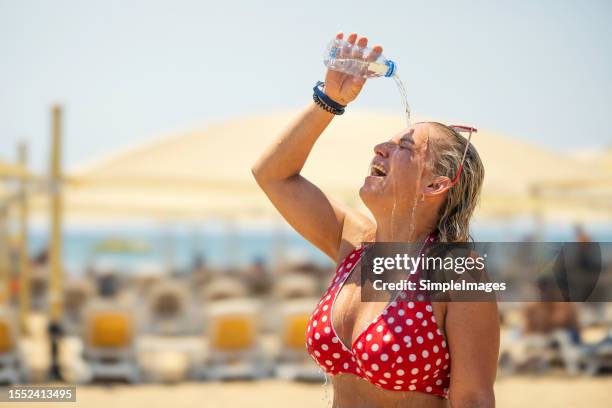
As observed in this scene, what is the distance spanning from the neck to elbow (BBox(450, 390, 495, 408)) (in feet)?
1.45

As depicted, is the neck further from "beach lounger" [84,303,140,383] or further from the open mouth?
"beach lounger" [84,303,140,383]

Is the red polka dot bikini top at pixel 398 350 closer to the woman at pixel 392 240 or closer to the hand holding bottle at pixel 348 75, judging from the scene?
the woman at pixel 392 240

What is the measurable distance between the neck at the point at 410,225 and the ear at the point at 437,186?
0.22 feet

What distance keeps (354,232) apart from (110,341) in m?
6.23

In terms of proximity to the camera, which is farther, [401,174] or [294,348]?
[294,348]

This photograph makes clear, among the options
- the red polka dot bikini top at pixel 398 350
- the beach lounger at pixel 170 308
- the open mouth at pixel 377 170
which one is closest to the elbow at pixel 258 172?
the open mouth at pixel 377 170

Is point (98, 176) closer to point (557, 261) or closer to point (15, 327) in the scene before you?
point (15, 327)

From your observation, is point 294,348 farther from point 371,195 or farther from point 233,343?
point 371,195

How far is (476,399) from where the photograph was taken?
177cm

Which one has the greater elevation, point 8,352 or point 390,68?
point 390,68

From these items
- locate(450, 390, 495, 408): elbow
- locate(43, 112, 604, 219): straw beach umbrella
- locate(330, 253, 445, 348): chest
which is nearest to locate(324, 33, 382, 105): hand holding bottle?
locate(330, 253, 445, 348): chest

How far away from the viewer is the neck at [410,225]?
203 centimetres

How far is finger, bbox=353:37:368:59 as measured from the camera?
202 centimetres

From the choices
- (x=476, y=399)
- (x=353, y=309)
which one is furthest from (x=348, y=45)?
(x=476, y=399)
